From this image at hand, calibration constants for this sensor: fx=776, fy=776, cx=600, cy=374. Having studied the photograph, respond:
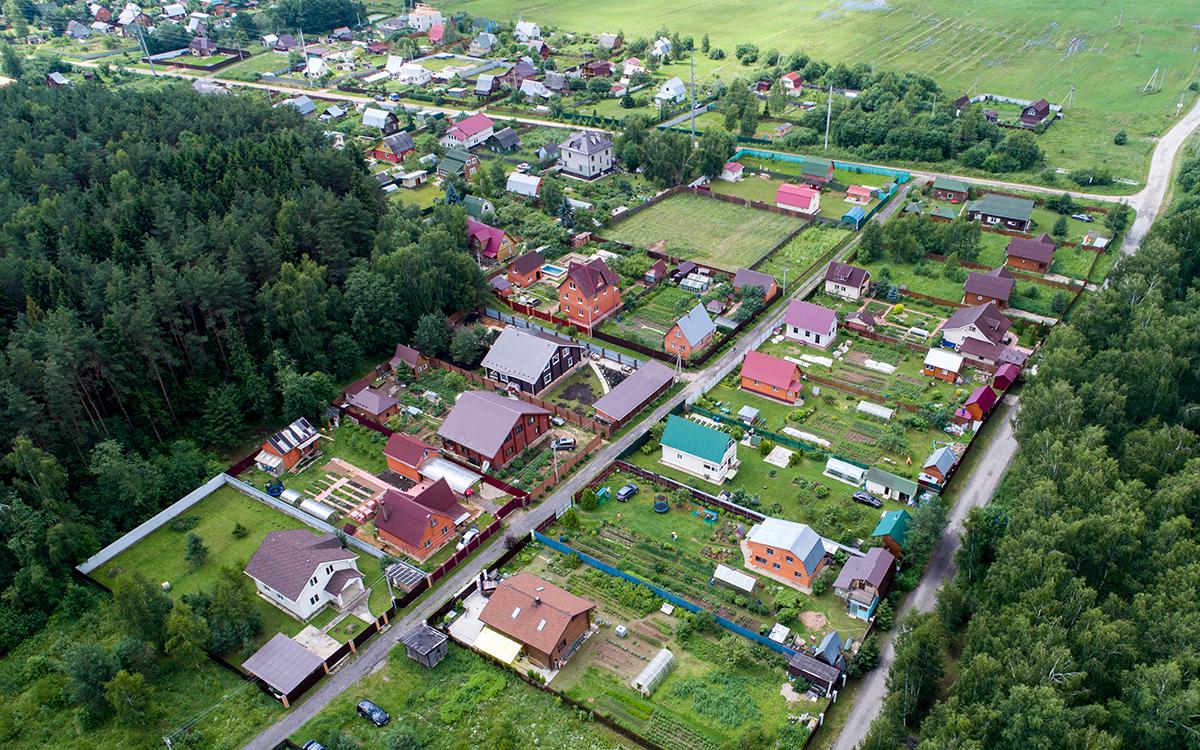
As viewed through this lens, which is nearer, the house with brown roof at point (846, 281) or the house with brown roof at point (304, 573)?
the house with brown roof at point (304, 573)

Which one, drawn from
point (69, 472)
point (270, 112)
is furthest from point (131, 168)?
point (69, 472)

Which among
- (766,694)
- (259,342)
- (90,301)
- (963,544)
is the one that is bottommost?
(766,694)

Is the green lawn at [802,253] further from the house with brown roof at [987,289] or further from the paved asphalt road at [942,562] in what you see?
the paved asphalt road at [942,562]

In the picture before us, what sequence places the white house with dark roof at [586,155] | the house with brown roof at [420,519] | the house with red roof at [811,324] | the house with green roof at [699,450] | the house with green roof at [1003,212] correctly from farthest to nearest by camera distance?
1. the white house with dark roof at [586,155]
2. the house with green roof at [1003,212]
3. the house with red roof at [811,324]
4. the house with green roof at [699,450]
5. the house with brown roof at [420,519]

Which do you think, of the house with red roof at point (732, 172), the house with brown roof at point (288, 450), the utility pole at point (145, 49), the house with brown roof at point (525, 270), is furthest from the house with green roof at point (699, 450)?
the utility pole at point (145, 49)

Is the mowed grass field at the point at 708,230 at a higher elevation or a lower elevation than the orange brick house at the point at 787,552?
higher

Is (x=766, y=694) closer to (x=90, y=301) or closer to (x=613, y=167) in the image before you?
(x=90, y=301)

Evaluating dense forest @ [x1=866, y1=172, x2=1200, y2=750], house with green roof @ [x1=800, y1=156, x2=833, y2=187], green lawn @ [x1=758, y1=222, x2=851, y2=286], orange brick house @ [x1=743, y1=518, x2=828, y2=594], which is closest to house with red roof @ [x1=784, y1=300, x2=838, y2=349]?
green lawn @ [x1=758, y1=222, x2=851, y2=286]
